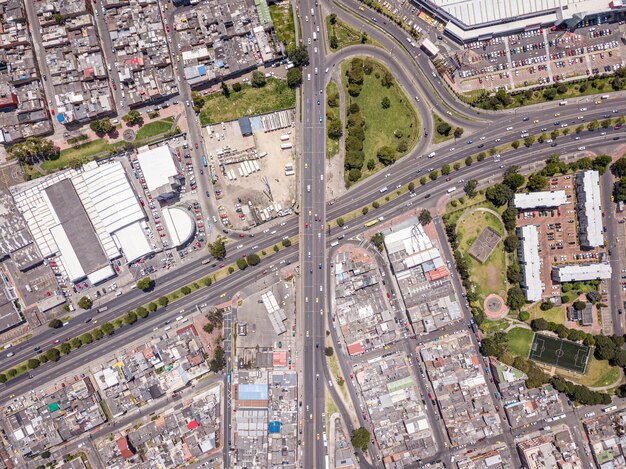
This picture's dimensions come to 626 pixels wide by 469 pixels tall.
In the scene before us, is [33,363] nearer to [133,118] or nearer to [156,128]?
[133,118]

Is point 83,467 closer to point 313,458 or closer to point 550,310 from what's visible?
point 313,458

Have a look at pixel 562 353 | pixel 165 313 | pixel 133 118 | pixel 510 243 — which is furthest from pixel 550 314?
pixel 133 118

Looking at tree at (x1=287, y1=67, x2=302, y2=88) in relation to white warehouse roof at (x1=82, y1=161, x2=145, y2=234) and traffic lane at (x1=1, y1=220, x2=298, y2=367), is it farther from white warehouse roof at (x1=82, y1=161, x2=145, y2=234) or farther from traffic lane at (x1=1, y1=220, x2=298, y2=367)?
white warehouse roof at (x1=82, y1=161, x2=145, y2=234)

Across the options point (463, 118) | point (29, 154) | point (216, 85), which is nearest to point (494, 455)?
point (463, 118)

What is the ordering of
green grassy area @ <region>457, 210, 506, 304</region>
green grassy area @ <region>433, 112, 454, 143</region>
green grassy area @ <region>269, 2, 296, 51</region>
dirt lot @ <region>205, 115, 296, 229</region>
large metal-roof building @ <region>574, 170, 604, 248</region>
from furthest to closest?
green grassy area @ <region>269, 2, 296, 51</region>
green grassy area @ <region>433, 112, 454, 143</region>
green grassy area @ <region>457, 210, 506, 304</region>
dirt lot @ <region>205, 115, 296, 229</region>
large metal-roof building @ <region>574, 170, 604, 248</region>

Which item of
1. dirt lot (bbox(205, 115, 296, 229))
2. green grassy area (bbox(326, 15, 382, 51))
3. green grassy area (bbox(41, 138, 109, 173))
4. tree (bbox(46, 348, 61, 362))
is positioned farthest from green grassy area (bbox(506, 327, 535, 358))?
tree (bbox(46, 348, 61, 362))

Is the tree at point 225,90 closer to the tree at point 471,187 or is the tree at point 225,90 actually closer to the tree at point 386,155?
the tree at point 386,155
